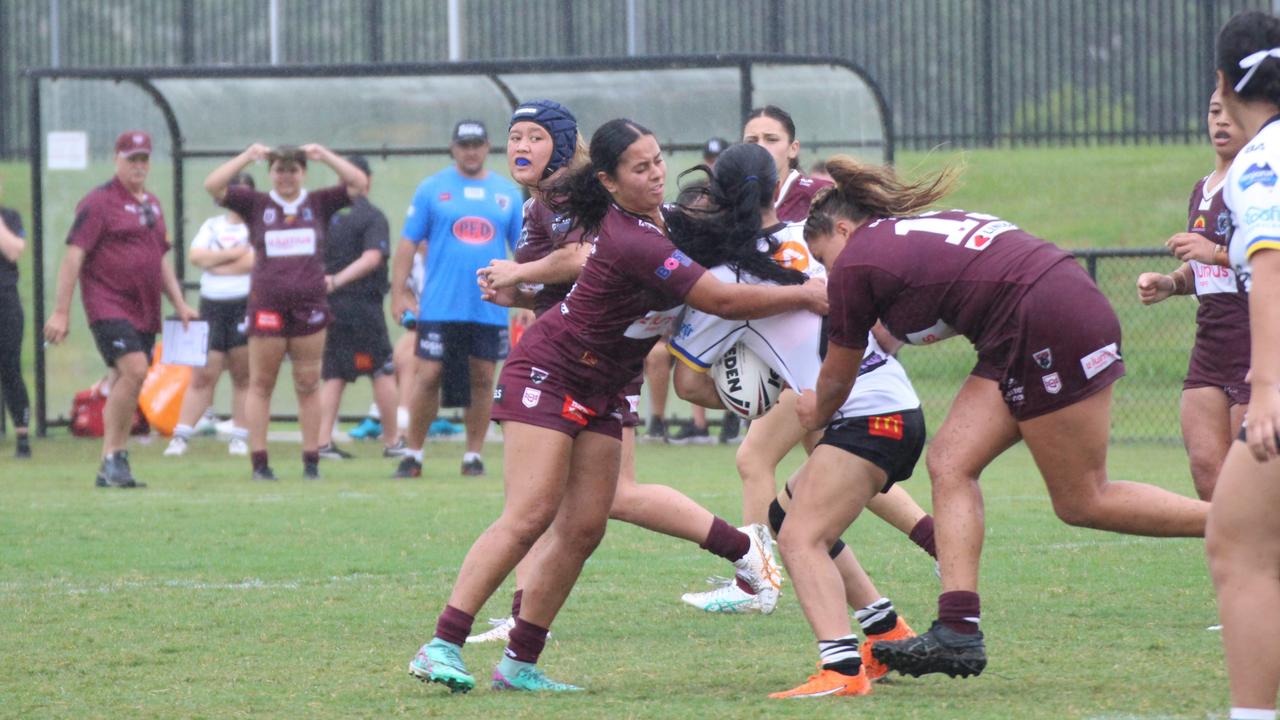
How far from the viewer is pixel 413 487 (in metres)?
11.2

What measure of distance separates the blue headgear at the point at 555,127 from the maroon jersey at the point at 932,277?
5.04ft

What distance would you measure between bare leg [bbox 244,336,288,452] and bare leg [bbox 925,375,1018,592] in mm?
6899

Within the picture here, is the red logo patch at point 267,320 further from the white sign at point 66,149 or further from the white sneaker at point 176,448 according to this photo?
the white sign at point 66,149

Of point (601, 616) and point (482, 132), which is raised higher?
point (482, 132)

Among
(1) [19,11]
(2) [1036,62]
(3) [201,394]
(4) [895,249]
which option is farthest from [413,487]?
(1) [19,11]

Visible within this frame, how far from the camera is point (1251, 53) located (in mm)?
3957

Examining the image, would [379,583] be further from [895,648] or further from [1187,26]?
[1187,26]

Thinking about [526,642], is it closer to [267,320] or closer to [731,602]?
[731,602]

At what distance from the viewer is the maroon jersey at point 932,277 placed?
495 cm

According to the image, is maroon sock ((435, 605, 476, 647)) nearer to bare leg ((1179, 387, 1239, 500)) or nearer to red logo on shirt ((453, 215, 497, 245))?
bare leg ((1179, 387, 1239, 500))

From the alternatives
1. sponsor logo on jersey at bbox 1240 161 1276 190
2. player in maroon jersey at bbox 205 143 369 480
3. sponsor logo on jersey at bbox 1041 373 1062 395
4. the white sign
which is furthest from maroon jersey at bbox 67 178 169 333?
sponsor logo on jersey at bbox 1240 161 1276 190

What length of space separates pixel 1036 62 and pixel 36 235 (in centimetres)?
1327

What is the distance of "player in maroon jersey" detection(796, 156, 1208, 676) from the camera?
4957 mm

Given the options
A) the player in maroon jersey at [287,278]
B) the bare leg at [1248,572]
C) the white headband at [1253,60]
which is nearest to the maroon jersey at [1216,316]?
the white headband at [1253,60]
